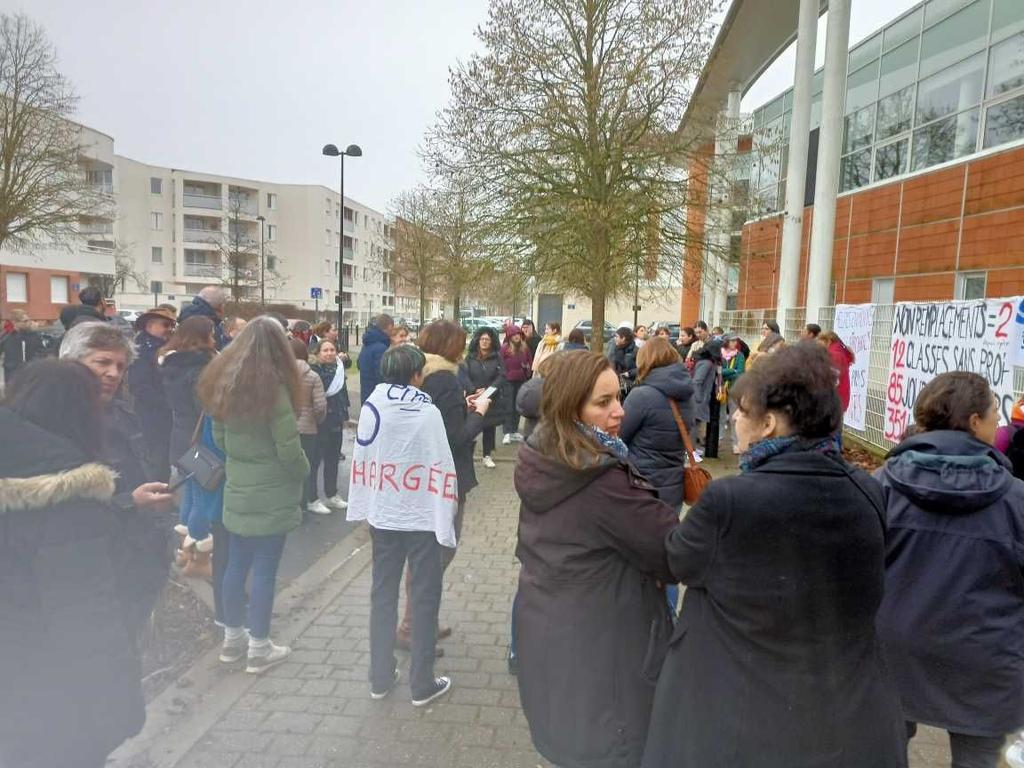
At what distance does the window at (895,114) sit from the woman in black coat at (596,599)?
16.7 m

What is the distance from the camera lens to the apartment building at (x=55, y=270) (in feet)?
130

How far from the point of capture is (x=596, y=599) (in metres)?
1.97

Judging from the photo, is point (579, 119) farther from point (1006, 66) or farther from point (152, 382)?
point (152, 382)

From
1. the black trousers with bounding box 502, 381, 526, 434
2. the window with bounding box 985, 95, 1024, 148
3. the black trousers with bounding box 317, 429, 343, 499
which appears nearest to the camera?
the black trousers with bounding box 317, 429, 343, 499

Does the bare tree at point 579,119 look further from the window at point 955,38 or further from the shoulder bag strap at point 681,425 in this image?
the shoulder bag strap at point 681,425

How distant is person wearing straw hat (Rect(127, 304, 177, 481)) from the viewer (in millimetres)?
5980

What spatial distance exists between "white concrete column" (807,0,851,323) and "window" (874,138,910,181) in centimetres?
152

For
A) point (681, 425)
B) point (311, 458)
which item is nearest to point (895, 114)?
point (681, 425)

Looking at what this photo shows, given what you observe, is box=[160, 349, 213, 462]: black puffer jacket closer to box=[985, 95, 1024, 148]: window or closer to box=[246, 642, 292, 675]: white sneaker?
box=[246, 642, 292, 675]: white sneaker

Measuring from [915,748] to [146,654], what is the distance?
4.18 metres

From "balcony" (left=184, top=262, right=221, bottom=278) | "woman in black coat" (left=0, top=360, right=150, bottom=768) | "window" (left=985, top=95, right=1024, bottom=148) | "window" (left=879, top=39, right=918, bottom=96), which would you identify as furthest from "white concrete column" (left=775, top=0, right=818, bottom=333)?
"balcony" (left=184, top=262, right=221, bottom=278)

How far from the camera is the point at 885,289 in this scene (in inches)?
614

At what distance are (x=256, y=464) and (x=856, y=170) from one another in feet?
58.8

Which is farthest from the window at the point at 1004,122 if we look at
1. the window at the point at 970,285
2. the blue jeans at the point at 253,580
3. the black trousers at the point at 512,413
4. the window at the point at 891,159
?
the blue jeans at the point at 253,580
